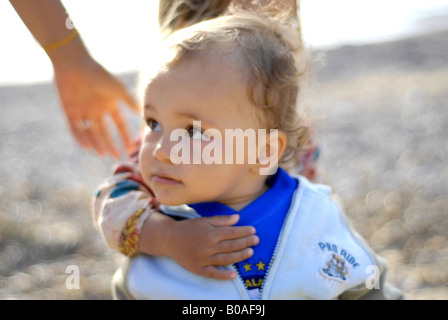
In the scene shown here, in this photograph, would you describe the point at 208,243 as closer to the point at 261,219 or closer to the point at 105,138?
the point at 261,219

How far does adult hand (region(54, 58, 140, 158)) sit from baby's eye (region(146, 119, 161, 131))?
0.30 meters

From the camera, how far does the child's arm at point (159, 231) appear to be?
1638mm

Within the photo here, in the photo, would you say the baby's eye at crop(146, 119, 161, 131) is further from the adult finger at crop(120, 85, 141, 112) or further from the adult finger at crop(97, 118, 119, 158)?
the adult finger at crop(97, 118, 119, 158)

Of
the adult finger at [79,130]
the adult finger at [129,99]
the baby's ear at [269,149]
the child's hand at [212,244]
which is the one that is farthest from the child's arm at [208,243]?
the adult finger at [79,130]

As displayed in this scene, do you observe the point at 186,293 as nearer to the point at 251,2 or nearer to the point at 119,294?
the point at 119,294

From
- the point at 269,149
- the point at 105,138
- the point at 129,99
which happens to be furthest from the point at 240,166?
the point at 105,138

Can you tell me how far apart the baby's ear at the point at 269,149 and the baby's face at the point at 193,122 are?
0.07m

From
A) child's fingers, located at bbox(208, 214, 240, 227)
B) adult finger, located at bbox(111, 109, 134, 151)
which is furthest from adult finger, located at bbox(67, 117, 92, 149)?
child's fingers, located at bbox(208, 214, 240, 227)

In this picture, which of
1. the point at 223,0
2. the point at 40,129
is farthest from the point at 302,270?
the point at 40,129

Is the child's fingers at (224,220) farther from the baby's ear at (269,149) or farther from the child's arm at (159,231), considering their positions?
the baby's ear at (269,149)

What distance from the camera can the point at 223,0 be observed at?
2061 millimetres

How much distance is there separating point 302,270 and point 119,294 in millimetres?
595

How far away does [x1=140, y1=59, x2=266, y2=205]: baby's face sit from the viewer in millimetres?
1592

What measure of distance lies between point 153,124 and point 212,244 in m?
0.38
